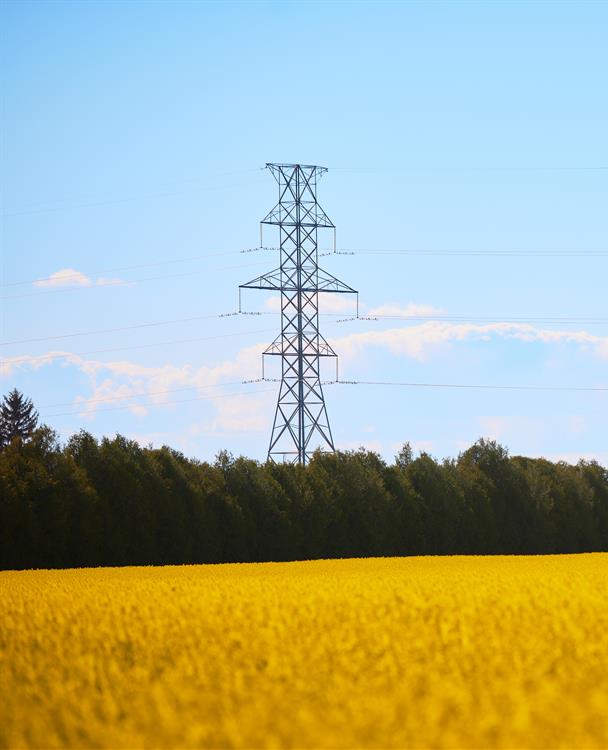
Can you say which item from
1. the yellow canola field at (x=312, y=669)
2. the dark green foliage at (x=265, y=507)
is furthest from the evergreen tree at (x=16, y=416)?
the yellow canola field at (x=312, y=669)

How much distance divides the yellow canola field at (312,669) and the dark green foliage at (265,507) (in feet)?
130

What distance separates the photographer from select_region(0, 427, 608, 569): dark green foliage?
62812mm

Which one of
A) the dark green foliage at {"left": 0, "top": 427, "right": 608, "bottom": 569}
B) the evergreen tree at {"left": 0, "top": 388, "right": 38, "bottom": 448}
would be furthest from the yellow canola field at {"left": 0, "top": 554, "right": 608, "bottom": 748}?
the evergreen tree at {"left": 0, "top": 388, "right": 38, "bottom": 448}

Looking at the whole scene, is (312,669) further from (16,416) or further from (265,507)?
(16,416)

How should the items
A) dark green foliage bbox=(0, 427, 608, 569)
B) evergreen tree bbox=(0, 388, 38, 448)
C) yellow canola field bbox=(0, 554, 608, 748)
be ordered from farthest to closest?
evergreen tree bbox=(0, 388, 38, 448), dark green foliage bbox=(0, 427, 608, 569), yellow canola field bbox=(0, 554, 608, 748)

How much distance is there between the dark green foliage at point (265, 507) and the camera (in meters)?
62.8

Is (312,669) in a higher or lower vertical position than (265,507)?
lower

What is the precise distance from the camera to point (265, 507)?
74062mm

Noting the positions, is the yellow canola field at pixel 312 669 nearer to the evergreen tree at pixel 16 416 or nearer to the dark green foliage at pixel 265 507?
the dark green foliage at pixel 265 507

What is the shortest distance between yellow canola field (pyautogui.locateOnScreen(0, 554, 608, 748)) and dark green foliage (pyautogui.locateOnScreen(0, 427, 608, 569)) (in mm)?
39536

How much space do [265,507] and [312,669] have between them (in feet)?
199

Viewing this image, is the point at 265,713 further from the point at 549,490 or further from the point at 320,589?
the point at 549,490

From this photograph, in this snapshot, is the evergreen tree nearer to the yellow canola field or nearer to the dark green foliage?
the dark green foliage

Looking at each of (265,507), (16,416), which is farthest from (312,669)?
(16,416)
